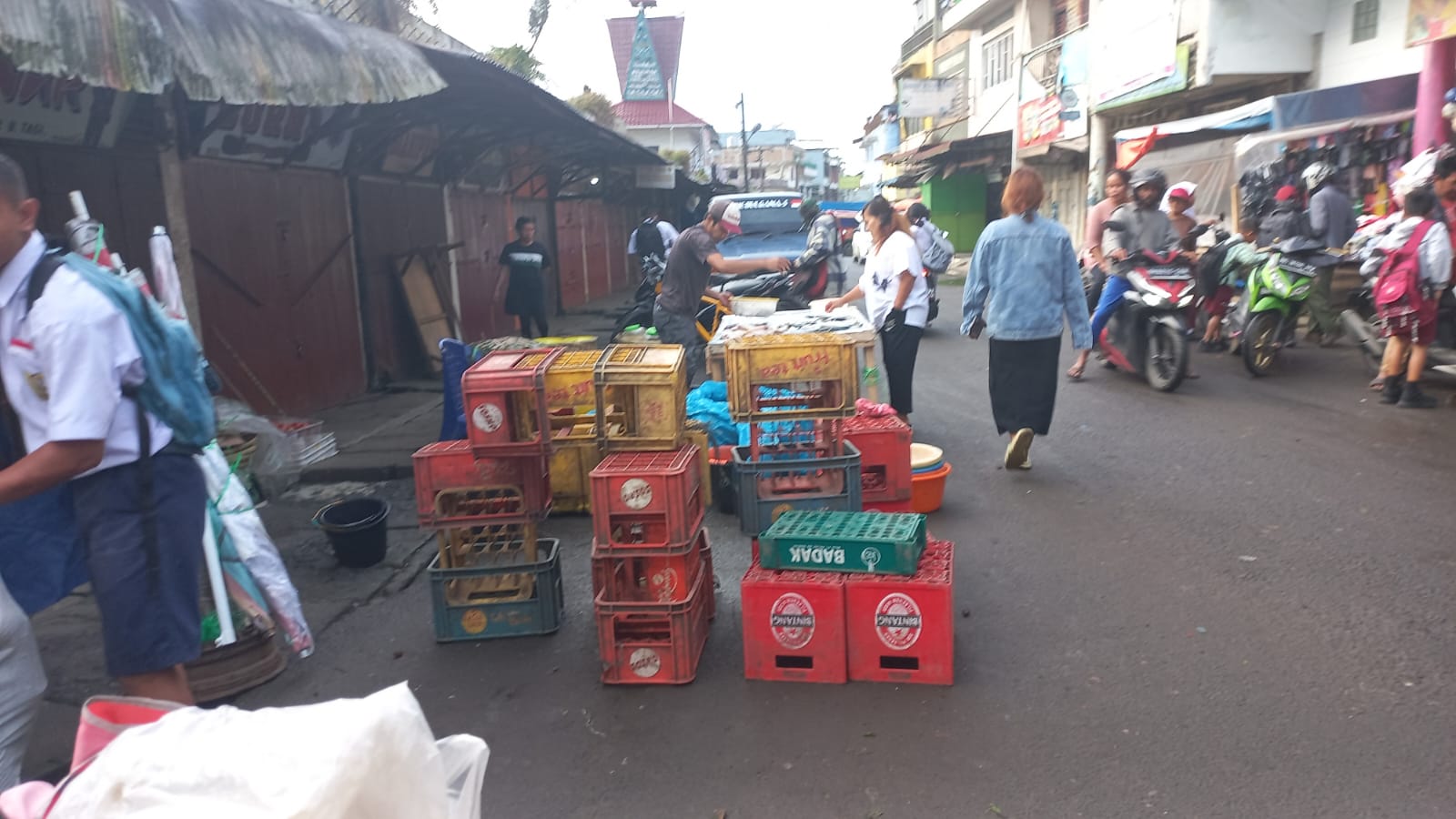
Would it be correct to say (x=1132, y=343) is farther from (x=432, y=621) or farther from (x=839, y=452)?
(x=432, y=621)

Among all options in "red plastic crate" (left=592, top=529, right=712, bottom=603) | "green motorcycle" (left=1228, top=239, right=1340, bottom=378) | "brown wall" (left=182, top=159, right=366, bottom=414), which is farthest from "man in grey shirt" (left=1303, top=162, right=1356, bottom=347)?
"brown wall" (left=182, top=159, right=366, bottom=414)

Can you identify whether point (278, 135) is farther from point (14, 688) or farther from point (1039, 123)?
point (1039, 123)

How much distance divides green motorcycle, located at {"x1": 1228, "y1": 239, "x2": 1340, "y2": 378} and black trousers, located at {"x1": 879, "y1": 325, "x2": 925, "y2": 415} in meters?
4.11

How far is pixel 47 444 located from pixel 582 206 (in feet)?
64.3

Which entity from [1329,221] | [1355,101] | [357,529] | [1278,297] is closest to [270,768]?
[357,529]

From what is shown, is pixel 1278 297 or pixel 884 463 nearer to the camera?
pixel 884 463

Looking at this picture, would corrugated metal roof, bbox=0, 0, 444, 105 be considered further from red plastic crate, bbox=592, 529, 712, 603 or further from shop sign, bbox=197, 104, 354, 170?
red plastic crate, bbox=592, 529, 712, 603

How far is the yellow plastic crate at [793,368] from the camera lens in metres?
4.92

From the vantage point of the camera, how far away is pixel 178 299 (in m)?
4.35

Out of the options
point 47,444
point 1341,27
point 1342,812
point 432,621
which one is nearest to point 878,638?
point 1342,812

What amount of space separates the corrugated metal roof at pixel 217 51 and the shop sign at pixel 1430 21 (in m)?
9.97

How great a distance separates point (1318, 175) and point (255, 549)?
12.7m

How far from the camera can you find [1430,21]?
10.2 meters

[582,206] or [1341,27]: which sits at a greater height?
[1341,27]
